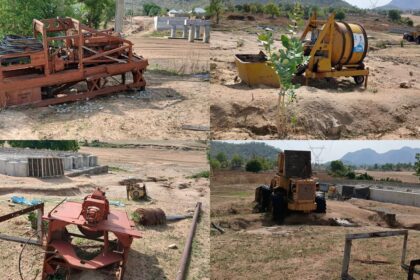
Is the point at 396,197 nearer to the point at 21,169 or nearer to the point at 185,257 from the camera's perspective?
the point at 21,169

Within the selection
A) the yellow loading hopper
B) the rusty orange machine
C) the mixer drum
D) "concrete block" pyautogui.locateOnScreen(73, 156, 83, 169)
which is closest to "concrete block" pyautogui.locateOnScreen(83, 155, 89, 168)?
"concrete block" pyautogui.locateOnScreen(73, 156, 83, 169)

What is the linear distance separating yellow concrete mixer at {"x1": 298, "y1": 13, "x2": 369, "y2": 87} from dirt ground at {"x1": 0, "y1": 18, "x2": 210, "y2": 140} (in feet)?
10.9

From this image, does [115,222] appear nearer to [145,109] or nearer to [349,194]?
[145,109]

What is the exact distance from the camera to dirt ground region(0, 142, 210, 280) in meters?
7.22

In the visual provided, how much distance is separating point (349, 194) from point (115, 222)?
1770 centimetres

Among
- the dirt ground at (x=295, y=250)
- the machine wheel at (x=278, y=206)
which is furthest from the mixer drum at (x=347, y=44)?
the machine wheel at (x=278, y=206)

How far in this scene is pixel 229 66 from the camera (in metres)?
17.5

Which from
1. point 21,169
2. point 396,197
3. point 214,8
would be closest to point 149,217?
point 21,169

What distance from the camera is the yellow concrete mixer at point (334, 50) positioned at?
45.9ft

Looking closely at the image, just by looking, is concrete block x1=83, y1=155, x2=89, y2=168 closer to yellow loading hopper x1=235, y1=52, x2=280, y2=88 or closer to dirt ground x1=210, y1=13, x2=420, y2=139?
dirt ground x1=210, y1=13, x2=420, y2=139

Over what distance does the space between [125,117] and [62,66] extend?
2148 millimetres

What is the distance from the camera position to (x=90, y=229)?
6715mm

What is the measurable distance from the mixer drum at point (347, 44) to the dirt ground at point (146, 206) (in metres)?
5.96

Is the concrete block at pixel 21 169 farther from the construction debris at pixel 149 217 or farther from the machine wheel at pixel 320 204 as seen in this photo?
the machine wheel at pixel 320 204
